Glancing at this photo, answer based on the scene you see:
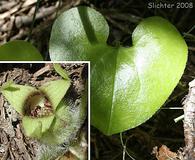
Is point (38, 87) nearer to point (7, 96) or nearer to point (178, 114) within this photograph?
point (7, 96)

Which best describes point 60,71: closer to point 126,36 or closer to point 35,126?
point 35,126

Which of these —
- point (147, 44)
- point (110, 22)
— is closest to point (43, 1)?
point (110, 22)

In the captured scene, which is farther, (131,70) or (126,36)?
(126,36)

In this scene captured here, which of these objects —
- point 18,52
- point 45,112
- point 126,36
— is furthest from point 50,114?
point 126,36

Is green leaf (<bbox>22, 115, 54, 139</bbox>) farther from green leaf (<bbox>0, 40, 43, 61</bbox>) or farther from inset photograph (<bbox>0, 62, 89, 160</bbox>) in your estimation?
green leaf (<bbox>0, 40, 43, 61</bbox>)

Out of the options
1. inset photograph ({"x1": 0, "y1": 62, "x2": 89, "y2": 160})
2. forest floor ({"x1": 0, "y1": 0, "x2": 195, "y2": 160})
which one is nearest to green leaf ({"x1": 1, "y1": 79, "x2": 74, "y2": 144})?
inset photograph ({"x1": 0, "y1": 62, "x2": 89, "y2": 160})
